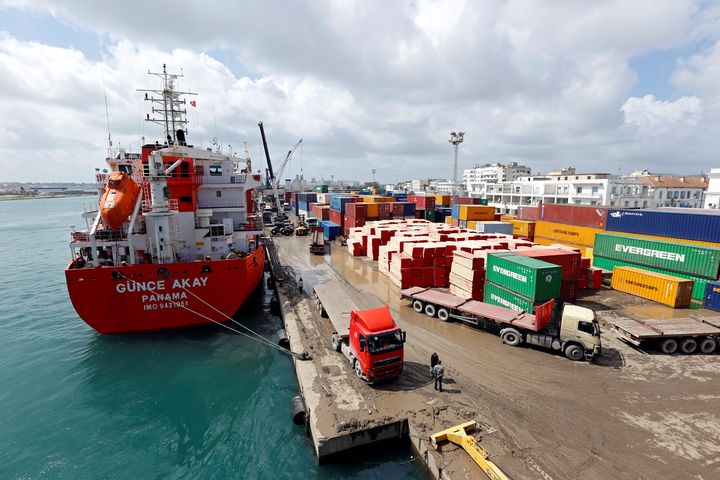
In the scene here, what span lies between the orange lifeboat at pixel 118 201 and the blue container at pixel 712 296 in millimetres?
32449

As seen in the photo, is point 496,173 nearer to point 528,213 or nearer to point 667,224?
point 528,213

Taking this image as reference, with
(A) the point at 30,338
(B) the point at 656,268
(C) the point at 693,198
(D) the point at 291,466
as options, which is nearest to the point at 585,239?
(B) the point at 656,268

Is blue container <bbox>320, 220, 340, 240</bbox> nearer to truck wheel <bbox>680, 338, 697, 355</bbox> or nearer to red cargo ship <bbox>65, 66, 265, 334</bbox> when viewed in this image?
red cargo ship <bbox>65, 66, 265, 334</bbox>

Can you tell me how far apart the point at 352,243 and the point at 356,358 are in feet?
74.9

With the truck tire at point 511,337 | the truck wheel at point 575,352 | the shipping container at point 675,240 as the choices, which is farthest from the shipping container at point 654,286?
the truck tire at point 511,337

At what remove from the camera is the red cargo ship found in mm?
16609

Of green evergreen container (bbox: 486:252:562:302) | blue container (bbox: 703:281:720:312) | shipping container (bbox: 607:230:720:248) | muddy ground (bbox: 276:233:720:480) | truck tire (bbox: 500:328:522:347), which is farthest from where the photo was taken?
shipping container (bbox: 607:230:720:248)

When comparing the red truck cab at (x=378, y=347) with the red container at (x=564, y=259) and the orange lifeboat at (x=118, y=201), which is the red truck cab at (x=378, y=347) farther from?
the orange lifeboat at (x=118, y=201)

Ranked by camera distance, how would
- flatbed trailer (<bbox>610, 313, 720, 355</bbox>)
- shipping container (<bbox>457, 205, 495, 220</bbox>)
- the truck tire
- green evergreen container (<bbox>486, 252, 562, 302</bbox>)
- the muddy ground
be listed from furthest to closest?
shipping container (<bbox>457, 205, 495, 220</bbox>) → green evergreen container (<bbox>486, 252, 562, 302</bbox>) → the truck tire → flatbed trailer (<bbox>610, 313, 720, 355</bbox>) → the muddy ground

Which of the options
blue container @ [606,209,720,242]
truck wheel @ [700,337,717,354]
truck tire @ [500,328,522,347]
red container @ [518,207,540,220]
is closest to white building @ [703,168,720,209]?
red container @ [518,207,540,220]

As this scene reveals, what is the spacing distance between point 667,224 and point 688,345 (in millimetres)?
12742

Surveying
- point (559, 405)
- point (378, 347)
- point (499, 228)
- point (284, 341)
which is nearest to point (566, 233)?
point (499, 228)

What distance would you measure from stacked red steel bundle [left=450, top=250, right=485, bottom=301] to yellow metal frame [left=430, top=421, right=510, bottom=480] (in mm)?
10876

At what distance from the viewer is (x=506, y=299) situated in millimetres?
18047
